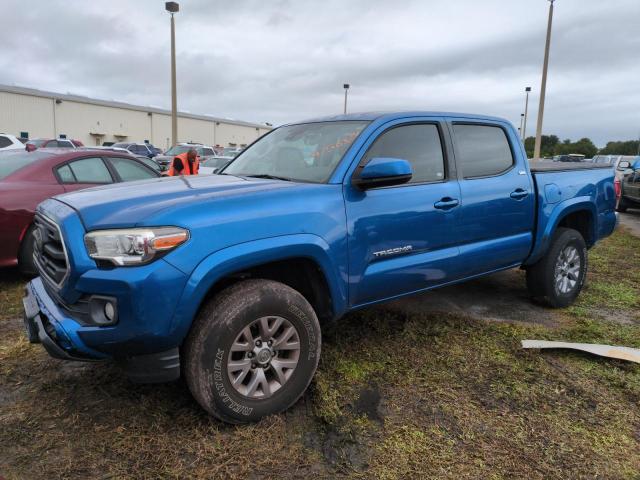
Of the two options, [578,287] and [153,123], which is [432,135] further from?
[153,123]

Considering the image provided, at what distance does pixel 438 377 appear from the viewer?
3332 mm

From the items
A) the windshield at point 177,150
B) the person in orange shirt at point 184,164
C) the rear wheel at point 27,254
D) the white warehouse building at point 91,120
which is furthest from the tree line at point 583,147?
the rear wheel at point 27,254

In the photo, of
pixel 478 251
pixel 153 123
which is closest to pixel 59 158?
pixel 478 251

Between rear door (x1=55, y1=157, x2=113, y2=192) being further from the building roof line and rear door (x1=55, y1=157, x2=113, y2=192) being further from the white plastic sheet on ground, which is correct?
the building roof line

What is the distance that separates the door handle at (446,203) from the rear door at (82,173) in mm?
4151

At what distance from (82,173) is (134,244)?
13.4ft

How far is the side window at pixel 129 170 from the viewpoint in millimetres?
6391

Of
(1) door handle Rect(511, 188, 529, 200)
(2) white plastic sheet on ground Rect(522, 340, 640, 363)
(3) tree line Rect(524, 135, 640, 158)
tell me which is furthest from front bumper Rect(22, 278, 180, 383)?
(3) tree line Rect(524, 135, 640, 158)

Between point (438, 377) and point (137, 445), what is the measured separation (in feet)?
6.23

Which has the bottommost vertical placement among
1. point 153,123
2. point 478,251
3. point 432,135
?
point 478,251

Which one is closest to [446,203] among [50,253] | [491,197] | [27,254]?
[491,197]

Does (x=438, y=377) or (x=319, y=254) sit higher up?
(x=319, y=254)

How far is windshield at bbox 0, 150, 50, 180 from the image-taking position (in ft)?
17.8

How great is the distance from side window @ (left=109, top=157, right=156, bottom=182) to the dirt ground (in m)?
2.68
